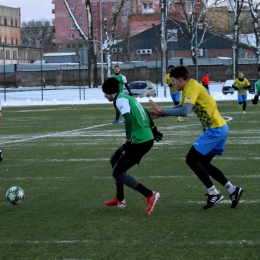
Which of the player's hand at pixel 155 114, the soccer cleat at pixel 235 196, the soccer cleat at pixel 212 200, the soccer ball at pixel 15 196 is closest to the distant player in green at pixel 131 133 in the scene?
the player's hand at pixel 155 114

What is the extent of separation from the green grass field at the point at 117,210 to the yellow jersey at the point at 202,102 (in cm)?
108

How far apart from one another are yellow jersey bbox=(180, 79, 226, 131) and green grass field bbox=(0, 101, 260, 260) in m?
1.08

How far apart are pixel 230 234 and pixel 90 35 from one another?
49.4 meters

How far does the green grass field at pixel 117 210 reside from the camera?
636 centimetres

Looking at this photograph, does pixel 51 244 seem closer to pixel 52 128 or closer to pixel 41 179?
pixel 41 179

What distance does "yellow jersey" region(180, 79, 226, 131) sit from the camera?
771cm

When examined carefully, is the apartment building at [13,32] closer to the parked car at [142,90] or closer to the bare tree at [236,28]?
the bare tree at [236,28]

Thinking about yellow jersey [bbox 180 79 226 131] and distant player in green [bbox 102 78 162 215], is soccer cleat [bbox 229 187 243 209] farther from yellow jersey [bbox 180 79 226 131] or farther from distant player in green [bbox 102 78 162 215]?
distant player in green [bbox 102 78 162 215]

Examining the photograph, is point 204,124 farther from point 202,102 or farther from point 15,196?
point 15,196

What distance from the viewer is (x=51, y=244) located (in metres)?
6.59

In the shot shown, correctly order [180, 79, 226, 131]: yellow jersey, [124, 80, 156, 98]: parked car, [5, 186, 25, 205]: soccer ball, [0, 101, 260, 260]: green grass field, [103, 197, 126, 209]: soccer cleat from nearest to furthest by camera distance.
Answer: [0, 101, 260, 260]: green grass field < [180, 79, 226, 131]: yellow jersey < [103, 197, 126, 209]: soccer cleat < [5, 186, 25, 205]: soccer ball < [124, 80, 156, 98]: parked car

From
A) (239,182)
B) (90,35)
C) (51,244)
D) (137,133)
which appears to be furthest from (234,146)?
(90,35)

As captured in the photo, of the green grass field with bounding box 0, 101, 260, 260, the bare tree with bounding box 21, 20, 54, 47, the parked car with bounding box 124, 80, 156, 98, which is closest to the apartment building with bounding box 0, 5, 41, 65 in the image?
the bare tree with bounding box 21, 20, 54, 47

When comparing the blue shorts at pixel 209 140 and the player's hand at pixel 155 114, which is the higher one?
the player's hand at pixel 155 114
